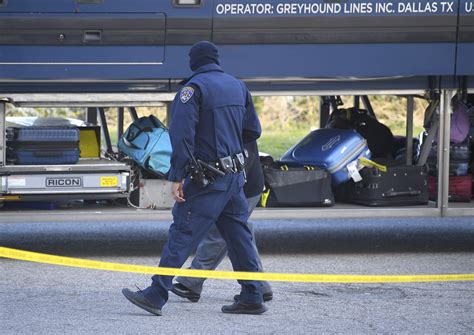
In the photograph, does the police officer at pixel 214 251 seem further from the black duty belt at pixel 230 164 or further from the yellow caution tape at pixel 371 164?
the yellow caution tape at pixel 371 164

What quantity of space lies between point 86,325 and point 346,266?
285 centimetres

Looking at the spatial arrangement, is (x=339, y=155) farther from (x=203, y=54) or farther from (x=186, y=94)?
(x=186, y=94)

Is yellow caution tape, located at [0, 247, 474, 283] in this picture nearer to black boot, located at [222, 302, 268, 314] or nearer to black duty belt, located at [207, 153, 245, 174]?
black boot, located at [222, 302, 268, 314]

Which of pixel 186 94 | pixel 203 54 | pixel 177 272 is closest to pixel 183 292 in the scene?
pixel 177 272

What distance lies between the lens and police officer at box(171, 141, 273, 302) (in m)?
7.93

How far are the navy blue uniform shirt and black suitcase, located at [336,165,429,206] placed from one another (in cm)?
242

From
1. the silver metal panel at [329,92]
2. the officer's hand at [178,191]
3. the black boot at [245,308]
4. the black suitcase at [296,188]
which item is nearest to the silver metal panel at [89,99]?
the silver metal panel at [329,92]

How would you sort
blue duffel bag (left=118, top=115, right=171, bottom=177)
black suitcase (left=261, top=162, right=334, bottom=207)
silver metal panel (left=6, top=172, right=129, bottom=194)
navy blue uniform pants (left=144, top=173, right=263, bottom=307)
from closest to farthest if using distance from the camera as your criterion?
1. navy blue uniform pants (left=144, top=173, right=263, bottom=307)
2. silver metal panel (left=6, top=172, right=129, bottom=194)
3. blue duffel bag (left=118, top=115, right=171, bottom=177)
4. black suitcase (left=261, top=162, right=334, bottom=207)

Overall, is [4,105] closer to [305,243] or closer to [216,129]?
[216,129]

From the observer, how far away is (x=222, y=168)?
24.4ft

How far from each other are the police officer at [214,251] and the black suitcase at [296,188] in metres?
1.43

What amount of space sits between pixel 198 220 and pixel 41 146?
87.4 inches

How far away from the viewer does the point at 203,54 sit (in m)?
7.49

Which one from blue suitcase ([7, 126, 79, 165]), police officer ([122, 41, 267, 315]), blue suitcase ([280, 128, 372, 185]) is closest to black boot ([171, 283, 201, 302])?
police officer ([122, 41, 267, 315])
